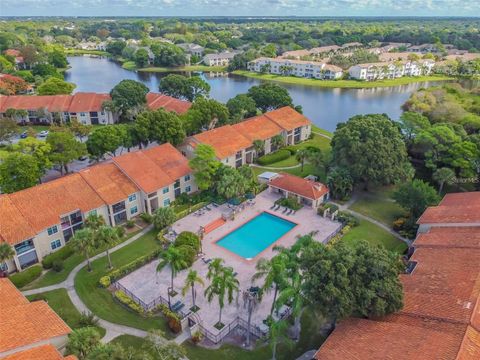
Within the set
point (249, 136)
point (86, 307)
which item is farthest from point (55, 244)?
point (249, 136)

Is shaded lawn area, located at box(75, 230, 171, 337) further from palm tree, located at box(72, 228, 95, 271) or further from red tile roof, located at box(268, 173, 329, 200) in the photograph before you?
red tile roof, located at box(268, 173, 329, 200)

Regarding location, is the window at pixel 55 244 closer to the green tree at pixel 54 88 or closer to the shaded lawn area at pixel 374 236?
the shaded lawn area at pixel 374 236

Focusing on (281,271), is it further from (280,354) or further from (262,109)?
(262,109)

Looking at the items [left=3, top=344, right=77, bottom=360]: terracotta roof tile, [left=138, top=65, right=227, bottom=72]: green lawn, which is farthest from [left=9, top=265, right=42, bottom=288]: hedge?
[left=138, top=65, right=227, bottom=72]: green lawn

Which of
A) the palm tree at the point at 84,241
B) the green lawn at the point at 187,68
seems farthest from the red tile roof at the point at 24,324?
the green lawn at the point at 187,68

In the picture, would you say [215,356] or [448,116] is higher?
[448,116]

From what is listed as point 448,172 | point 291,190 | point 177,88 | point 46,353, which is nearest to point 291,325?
point 46,353
